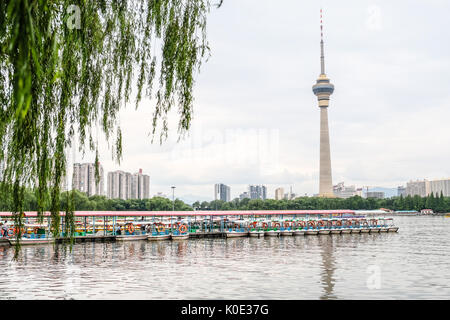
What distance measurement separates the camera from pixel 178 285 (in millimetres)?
30250

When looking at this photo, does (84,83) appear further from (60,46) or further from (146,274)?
(146,274)

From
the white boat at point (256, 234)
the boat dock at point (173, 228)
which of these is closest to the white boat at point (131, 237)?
the boat dock at point (173, 228)

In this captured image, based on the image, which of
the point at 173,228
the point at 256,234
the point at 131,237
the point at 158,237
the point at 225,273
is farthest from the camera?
the point at 256,234

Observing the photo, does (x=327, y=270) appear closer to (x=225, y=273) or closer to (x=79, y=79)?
(x=225, y=273)

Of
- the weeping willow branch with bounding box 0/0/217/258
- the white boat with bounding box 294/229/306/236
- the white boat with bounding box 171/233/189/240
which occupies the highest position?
the weeping willow branch with bounding box 0/0/217/258

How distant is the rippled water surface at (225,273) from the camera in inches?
1089

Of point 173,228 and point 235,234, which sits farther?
point 173,228

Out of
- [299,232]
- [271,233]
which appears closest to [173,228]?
[271,233]

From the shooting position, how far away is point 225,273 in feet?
117

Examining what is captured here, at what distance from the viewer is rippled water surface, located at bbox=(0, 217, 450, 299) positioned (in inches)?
1089

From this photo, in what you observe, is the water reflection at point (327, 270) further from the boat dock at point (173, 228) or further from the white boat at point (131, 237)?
the white boat at point (131, 237)

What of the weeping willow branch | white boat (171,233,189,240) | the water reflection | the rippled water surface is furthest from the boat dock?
the weeping willow branch

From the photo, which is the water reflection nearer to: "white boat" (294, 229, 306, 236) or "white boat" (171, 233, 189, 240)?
"white boat" (294, 229, 306, 236)
